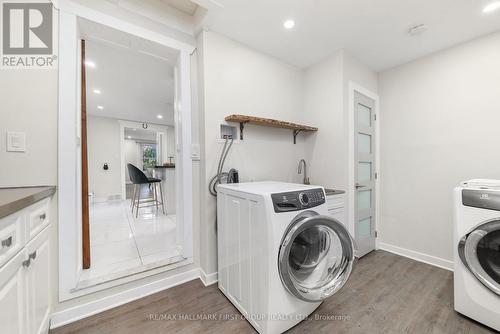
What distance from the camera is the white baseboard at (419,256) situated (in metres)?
2.13

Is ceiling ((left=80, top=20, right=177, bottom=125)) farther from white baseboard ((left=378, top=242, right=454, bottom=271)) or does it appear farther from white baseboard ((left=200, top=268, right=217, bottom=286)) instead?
white baseboard ((left=378, top=242, right=454, bottom=271))

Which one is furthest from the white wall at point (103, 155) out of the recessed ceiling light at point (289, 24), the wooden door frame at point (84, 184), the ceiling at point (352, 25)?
the recessed ceiling light at point (289, 24)

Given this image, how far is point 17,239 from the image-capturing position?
846 mm

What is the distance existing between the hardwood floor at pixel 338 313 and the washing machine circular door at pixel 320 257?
0.28m

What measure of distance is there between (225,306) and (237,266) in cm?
37

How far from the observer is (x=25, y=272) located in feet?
2.98

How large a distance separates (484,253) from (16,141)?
10.4ft

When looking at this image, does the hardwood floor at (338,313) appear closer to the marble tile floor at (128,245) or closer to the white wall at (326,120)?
the marble tile floor at (128,245)

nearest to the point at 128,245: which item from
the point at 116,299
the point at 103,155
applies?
the point at 116,299

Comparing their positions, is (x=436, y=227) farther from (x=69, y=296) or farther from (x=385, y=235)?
(x=69, y=296)

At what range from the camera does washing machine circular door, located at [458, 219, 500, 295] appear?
1.28 meters

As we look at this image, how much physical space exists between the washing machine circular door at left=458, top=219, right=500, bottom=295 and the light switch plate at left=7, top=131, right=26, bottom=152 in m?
3.02

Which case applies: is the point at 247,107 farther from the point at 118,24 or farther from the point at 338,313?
the point at 338,313

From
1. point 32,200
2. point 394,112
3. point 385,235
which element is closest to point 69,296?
point 32,200
